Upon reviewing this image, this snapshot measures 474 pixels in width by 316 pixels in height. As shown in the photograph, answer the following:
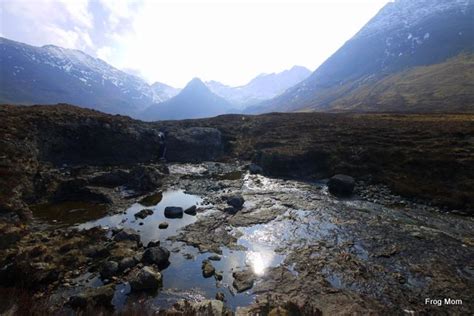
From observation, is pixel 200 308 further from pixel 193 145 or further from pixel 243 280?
pixel 193 145

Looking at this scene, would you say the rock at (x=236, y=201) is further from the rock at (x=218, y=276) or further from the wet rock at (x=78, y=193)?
the wet rock at (x=78, y=193)

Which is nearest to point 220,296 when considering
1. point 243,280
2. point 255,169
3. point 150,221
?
point 243,280

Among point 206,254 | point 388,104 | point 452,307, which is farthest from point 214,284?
point 388,104

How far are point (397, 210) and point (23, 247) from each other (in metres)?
30.7

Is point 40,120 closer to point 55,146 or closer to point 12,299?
point 55,146

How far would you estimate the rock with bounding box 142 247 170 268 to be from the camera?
63.8 feet

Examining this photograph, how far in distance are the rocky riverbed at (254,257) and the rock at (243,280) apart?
0.19ft

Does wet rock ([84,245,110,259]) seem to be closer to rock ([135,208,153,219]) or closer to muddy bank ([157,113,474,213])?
rock ([135,208,153,219])

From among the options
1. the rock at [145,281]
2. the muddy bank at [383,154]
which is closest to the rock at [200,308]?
the rock at [145,281]

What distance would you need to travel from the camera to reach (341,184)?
116 ft

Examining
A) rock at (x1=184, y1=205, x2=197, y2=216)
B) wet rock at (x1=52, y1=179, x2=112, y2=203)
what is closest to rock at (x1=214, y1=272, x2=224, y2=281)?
rock at (x1=184, y1=205, x2=197, y2=216)

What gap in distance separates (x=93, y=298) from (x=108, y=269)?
302cm

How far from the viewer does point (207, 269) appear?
61.8 ft

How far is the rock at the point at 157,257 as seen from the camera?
19.5 meters
